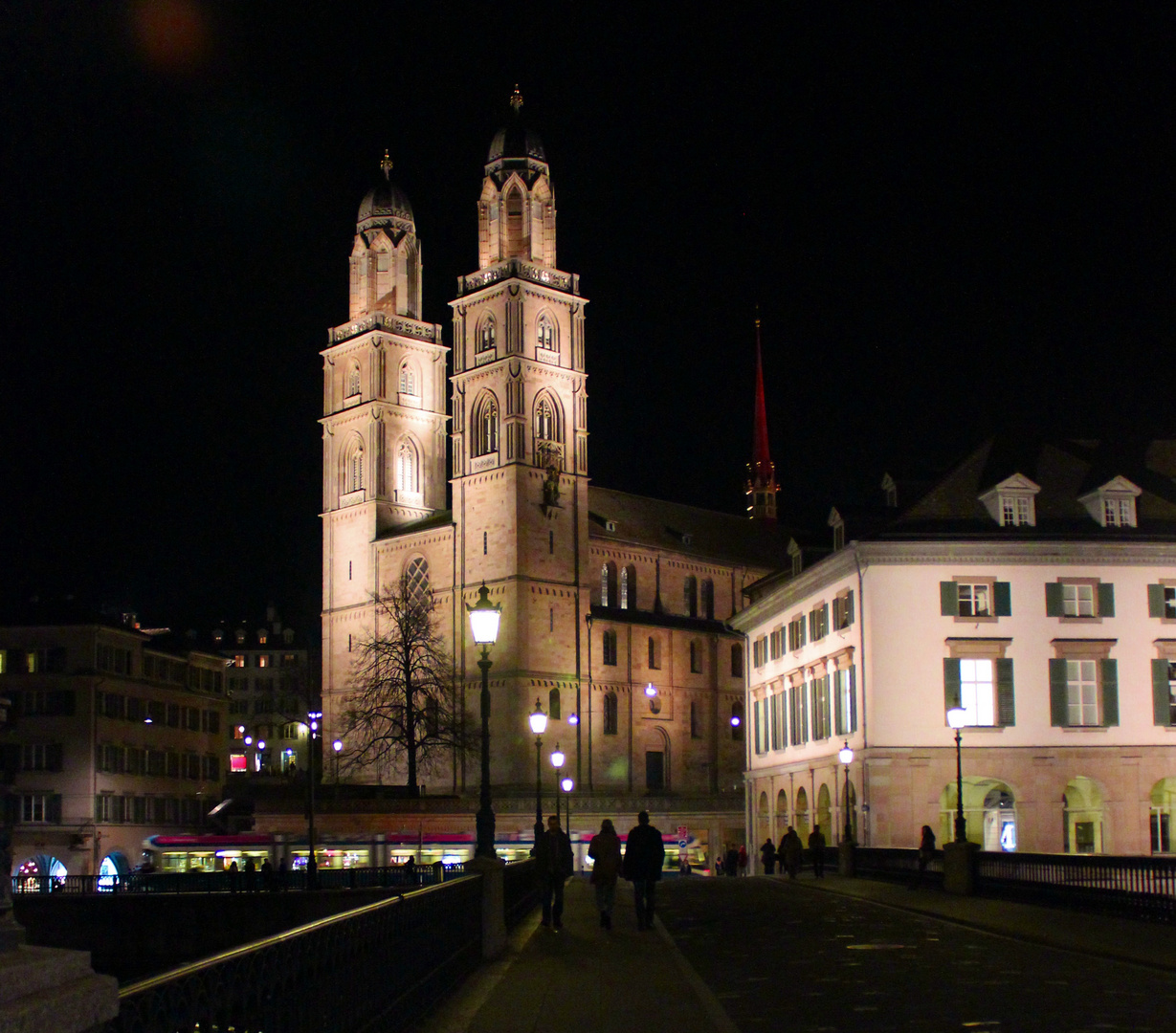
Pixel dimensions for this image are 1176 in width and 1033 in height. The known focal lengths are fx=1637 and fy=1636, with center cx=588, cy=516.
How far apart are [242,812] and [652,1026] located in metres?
67.9

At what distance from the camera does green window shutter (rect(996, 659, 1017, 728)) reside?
4541 cm

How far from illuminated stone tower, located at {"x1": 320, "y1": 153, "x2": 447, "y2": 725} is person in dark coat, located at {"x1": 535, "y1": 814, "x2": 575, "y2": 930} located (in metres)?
68.2

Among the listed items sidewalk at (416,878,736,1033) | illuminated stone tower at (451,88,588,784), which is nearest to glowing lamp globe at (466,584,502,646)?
sidewalk at (416,878,736,1033)

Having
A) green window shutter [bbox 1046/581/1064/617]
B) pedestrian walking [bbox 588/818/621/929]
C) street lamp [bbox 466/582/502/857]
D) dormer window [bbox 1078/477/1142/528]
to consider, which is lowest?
pedestrian walking [bbox 588/818/621/929]

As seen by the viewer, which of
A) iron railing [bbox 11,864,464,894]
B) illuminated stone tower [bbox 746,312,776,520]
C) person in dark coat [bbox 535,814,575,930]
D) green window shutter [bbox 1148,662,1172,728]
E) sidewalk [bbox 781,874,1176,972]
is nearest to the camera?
sidewalk [bbox 781,874,1176,972]

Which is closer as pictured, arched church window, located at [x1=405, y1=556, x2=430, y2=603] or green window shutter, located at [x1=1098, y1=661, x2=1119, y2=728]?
green window shutter, located at [x1=1098, y1=661, x2=1119, y2=728]

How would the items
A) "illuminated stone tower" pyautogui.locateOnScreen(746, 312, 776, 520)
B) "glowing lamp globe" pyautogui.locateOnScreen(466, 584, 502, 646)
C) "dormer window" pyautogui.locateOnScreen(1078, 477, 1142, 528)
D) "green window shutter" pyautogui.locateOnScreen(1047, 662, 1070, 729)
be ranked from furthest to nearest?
"illuminated stone tower" pyautogui.locateOnScreen(746, 312, 776, 520) → "dormer window" pyautogui.locateOnScreen(1078, 477, 1142, 528) → "green window shutter" pyautogui.locateOnScreen(1047, 662, 1070, 729) → "glowing lamp globe" pyautogui.locateOnScreen(466, 584, 502, 646)

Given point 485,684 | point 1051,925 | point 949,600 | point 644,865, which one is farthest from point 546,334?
point 1051,925

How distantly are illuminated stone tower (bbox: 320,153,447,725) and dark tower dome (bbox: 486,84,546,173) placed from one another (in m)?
9.80

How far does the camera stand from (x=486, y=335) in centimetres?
9094

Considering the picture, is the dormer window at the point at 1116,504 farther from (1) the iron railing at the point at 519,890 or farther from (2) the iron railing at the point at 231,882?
(1) the iron railing at the point at 519,890

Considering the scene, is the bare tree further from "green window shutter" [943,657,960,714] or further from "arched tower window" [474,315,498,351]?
"green window shutter" [943,657,960,714]

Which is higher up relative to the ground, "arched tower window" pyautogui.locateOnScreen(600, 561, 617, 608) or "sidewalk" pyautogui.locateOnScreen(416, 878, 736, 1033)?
"arched tower window" pyautogui.locateOnScreen(600, 561, 617, 608)

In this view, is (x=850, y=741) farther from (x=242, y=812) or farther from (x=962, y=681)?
(x=242, y=812)
